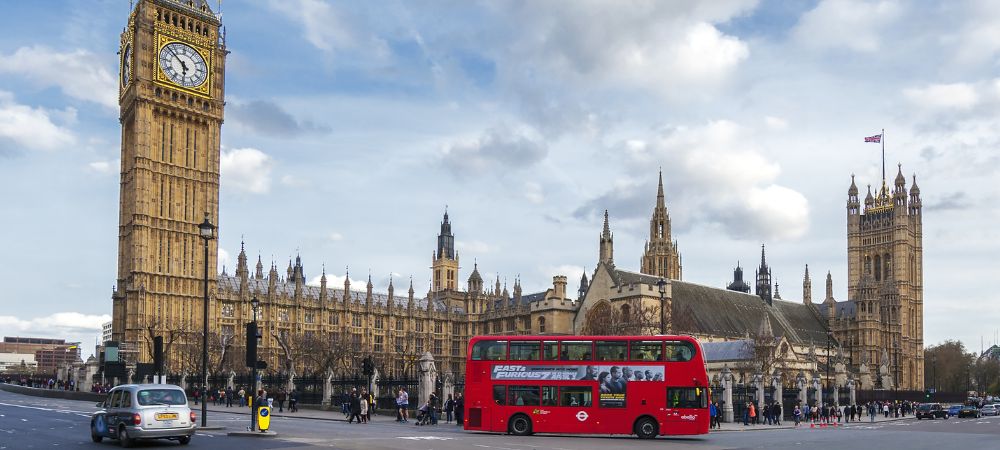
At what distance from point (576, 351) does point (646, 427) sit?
3401mm

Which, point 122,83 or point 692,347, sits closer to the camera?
point 692,347

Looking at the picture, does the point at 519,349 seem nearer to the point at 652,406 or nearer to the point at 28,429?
the point at 652,406

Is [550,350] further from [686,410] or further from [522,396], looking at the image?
[686,410]

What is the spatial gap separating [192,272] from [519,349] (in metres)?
71.4

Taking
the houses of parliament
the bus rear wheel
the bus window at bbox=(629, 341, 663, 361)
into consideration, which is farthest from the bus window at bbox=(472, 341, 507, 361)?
the houses of parliament

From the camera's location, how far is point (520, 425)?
33.3m

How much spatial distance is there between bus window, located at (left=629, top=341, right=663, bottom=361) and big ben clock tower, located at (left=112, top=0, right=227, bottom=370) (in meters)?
66.6

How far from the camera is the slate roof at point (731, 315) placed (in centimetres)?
9431

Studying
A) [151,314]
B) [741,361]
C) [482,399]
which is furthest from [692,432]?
[151,314]

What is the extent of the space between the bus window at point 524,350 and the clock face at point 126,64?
248 ft

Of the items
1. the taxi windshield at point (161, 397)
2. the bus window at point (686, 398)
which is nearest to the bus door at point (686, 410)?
the bus window at point (686, 398)

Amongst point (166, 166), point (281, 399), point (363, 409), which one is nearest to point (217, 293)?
point (166, 166)

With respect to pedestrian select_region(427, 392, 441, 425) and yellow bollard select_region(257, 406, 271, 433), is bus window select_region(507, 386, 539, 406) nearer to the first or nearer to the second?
yellow bollard select_region(257, 406, 271, 433)

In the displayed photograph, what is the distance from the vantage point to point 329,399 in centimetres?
5519
